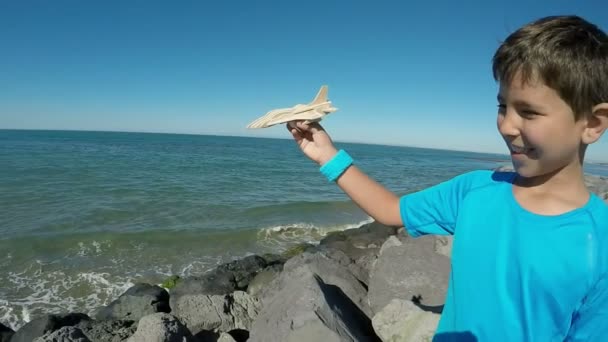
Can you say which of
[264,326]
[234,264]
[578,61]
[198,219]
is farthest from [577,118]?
[198,219]

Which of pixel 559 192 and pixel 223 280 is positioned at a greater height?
pixel 559 192

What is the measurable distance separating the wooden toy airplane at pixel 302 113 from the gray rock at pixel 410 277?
389cm

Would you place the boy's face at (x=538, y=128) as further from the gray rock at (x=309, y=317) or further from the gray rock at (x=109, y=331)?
the gray rock at (x=109, y=331)

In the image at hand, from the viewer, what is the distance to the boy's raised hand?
1614 mm

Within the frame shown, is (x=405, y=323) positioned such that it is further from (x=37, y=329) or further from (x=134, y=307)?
(x=37, y=329)

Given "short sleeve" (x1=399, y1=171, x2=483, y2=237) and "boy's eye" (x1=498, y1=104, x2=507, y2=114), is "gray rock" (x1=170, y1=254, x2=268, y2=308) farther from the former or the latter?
"boy's eye" (x1=498, y1=104, x2=507, y2=114)

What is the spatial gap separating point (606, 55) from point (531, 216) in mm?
546

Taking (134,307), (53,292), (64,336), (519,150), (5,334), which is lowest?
(53,292)

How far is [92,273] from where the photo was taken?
8.63 metres

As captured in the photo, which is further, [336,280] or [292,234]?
[292,234]

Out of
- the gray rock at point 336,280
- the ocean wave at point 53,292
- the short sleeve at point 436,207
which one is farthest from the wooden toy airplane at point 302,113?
the ocean wave at point 53,292

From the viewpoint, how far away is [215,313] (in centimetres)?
518

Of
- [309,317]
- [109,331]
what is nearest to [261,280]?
[109,331]

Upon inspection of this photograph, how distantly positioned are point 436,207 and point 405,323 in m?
2.64
